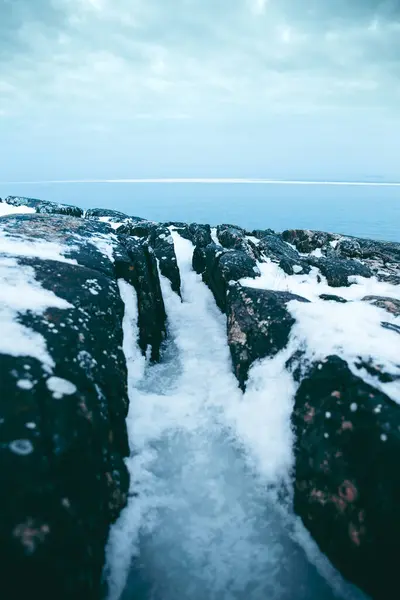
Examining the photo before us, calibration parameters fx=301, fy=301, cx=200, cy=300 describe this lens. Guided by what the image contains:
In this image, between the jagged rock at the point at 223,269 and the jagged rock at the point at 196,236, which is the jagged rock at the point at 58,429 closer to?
the jagged rock at the point at 223,269

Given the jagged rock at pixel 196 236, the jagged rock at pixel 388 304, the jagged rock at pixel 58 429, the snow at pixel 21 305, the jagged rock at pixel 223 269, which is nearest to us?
the jagged rock at pixel 58 429

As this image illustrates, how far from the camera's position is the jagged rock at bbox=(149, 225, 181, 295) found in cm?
851

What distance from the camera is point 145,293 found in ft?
21.4

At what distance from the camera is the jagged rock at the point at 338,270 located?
10.0 metres

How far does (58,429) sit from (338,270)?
1015 cm

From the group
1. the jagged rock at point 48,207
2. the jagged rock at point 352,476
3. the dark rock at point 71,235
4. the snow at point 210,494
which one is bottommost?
the snow at point 210,494

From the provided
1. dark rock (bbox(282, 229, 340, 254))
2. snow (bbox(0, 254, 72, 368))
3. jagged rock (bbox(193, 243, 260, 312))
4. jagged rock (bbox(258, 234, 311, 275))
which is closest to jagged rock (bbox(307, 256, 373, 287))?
jagged rock (bbox(258, 234, 311, 275))

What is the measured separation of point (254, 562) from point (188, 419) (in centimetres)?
183

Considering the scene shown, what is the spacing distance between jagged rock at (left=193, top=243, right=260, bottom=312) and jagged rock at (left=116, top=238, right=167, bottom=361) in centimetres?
153

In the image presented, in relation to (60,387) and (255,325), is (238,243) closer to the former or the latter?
(255,325)

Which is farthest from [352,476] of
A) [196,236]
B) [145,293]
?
A: [196,236]

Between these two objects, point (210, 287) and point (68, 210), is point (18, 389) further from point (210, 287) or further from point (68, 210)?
point (68, 210)

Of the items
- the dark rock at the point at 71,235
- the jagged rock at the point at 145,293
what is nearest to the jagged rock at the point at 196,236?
the jagged rock at the point at 145,293

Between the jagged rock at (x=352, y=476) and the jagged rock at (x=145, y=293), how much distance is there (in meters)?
3.19
